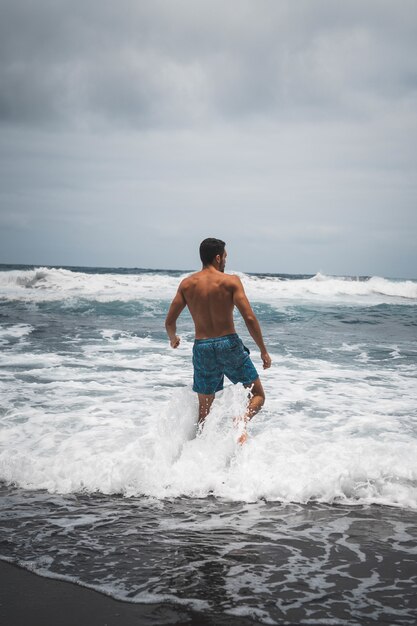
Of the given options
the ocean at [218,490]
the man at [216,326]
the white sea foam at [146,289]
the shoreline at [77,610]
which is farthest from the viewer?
the white sea foam at [146,289]

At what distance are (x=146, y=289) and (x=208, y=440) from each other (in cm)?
2501

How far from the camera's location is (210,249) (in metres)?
4.55

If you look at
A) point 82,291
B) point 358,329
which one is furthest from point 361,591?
point 82,291

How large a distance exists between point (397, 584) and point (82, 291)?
24.9 metres

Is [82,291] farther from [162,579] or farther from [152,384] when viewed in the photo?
[162,579]

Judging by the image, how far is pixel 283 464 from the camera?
4.18 metres

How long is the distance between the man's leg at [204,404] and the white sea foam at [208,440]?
0.09 m

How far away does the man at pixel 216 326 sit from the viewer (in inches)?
177

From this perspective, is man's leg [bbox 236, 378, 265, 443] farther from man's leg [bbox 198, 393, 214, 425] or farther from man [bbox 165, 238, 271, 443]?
man's leg [bbox 198, 393, 214, 425]

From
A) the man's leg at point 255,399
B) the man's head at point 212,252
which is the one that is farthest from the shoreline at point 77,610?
the man's head at point 212,252

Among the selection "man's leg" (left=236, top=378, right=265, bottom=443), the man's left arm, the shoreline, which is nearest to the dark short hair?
the man's left arm

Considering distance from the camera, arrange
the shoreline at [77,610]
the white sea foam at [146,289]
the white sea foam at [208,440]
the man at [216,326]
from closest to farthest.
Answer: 1. the shoreline at [77,610]
2. the white sea foam at [208,440]
3. the man at [216,326]
4. the white sea foam at [146,289]

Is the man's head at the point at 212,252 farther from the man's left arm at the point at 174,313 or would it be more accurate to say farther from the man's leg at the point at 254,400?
the man's leg at the point at 254,400

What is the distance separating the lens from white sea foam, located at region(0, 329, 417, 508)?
392 cm
